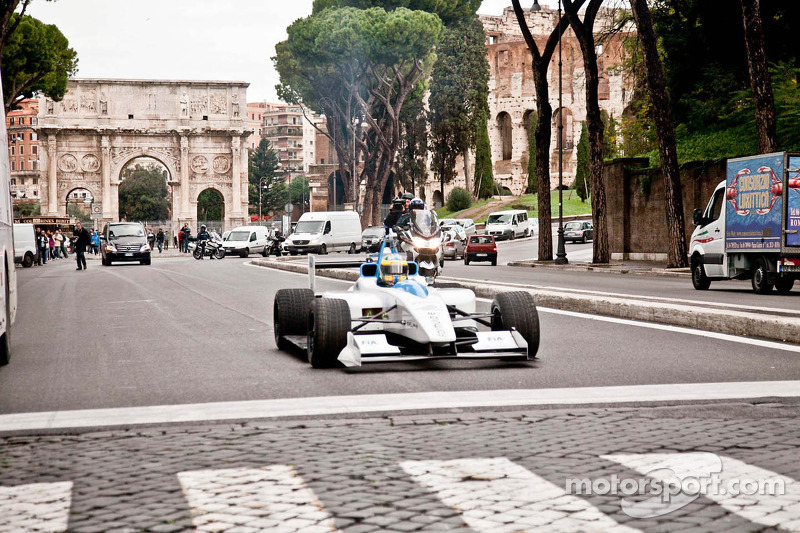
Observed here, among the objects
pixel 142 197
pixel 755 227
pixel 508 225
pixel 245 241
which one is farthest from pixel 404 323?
pixel 142 197

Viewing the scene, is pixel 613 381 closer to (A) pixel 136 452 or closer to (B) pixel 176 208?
(A) pixel 136 452

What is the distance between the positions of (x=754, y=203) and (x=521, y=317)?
1229 centimetres

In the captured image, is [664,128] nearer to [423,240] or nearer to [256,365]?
[423,240]

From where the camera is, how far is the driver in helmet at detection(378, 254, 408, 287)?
9805 mm

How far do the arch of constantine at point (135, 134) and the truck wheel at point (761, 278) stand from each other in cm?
7552

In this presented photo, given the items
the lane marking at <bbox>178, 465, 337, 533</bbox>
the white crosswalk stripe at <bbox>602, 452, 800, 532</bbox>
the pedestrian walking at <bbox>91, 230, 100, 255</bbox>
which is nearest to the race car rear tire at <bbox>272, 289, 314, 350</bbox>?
the lane marking at <bbox>178, 465, 337, 533</bbox>

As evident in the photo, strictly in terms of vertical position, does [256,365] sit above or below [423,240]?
below

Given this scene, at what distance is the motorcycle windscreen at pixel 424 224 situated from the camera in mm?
20641

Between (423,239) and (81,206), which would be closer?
(423,239)

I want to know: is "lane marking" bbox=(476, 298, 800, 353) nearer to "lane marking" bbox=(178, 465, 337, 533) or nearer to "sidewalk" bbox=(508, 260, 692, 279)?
"lane marking" bbox=(178, 465, 337, 533)

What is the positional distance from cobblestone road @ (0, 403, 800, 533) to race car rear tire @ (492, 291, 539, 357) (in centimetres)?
263

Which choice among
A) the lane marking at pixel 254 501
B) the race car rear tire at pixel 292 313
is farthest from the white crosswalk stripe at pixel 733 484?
the race car rear tire at pixel 292 313

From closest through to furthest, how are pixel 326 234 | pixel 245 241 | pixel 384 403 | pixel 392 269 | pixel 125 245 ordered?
1. pixel 384 403
2. pixel 392 269
3. pixel 125 245
4. pixel 326 234
5. pixel 245 241

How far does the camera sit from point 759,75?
2472cm
